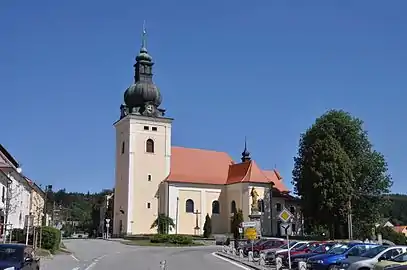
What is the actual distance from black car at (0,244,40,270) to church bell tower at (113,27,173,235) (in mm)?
55111

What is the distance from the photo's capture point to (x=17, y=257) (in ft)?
56.4

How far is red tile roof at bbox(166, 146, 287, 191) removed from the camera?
78188mm

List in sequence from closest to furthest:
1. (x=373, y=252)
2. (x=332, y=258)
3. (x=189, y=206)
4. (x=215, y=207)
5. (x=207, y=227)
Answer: (x=373, y=252) < (x=332, y=258) < (x=207, y=227) < (x=189, y=206) < (x=215, y=207)

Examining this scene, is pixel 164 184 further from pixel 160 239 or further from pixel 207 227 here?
pixel 160 239

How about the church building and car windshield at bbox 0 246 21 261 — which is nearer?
car windshield at bbox 0 246 21 261

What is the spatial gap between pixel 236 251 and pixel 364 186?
27192mm

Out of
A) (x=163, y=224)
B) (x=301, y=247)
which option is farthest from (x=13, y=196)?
(x=163, y=224)

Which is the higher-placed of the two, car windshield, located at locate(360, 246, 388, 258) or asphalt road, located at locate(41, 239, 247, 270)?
car windshield, located at locate(360, 246, 388, 258)

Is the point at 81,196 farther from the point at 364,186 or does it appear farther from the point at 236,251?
the point at 236,251

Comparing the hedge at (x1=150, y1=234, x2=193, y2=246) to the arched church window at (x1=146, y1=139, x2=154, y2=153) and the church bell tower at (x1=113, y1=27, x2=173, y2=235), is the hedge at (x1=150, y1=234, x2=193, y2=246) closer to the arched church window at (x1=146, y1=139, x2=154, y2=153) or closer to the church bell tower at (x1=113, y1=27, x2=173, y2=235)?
the church bell tower at (x1=113, y1=27, x2=173, y2=235)

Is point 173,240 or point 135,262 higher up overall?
point 173,240

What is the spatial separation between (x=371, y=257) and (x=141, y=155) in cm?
5832

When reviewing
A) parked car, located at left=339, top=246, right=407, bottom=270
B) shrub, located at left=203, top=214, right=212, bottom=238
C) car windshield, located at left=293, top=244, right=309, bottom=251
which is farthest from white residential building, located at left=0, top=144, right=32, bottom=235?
shrub, located at left=203, top=214, right=212, bottom=238

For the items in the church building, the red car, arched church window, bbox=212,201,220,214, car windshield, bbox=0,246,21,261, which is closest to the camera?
car windshield, bbox=0,246,21,261
